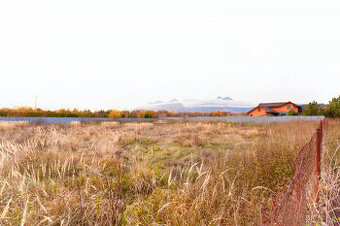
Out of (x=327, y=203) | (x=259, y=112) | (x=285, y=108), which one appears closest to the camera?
(x=327, y=203)

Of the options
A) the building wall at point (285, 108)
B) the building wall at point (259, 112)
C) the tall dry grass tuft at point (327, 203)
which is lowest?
the tall dry grass tuft at point (327, 203)

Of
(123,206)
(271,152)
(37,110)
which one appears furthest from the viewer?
(37,110)

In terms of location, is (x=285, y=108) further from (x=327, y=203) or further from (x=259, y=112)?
(x=327, y=203)

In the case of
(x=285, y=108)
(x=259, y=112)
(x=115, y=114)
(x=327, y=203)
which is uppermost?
(x=285, y=108)

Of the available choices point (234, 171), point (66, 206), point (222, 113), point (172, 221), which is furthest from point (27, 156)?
point (222, 113)

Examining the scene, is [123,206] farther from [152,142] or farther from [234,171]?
[152,142]

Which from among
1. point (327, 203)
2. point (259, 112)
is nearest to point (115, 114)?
point (327, 203)

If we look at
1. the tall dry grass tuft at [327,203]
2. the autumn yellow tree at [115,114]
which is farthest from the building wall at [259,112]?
the tall dry grass tuft at [327,203]

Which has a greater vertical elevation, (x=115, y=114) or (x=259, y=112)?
(x=259, y=112)

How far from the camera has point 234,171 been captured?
3.75 meters

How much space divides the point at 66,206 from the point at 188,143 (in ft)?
19.6

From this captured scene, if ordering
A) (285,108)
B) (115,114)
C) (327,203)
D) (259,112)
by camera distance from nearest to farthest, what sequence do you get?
(327,203), (115,114), (259,112), (285,108)

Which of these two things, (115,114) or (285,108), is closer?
(115,114)

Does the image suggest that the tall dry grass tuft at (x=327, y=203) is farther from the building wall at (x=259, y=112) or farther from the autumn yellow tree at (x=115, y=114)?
the building wall at (x=259, y=112)
